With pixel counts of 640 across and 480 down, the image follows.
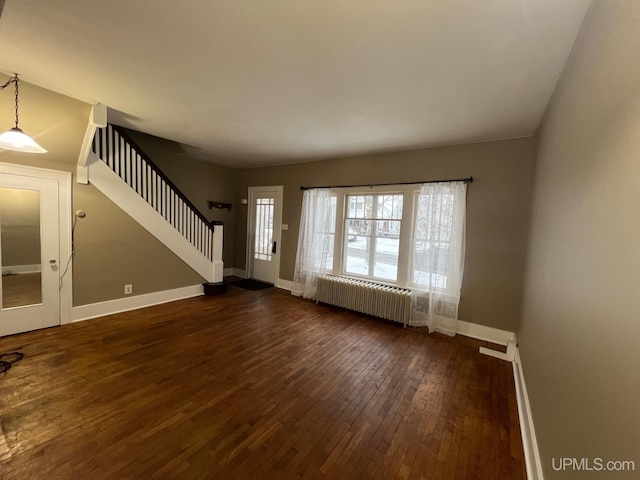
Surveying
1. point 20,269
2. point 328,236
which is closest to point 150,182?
point 20,269

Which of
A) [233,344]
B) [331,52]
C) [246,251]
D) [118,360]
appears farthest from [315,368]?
[246,251]

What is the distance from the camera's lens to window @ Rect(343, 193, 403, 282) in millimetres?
4109

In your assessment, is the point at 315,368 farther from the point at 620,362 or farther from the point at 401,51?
the point at 401,51

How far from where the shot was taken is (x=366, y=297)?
4.10m

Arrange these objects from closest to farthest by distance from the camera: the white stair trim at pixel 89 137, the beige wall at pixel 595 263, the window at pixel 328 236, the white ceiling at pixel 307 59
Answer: the beige wall at pixel 595 263 < the white ceiling at pixel 307 59 < the white stair trim at pixel 89 137 < the window at pixel 328 236

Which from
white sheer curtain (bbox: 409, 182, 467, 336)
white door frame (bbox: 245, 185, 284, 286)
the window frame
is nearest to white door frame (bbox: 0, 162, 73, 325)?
white door frame (bbox: 245, 185, 284, 286)

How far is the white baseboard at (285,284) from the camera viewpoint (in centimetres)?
541

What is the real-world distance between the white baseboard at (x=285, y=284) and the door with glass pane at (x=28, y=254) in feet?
11.3

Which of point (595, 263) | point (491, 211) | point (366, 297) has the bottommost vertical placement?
point (366, 297)

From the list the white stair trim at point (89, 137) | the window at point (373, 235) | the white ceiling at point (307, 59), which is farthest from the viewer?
the window at point (373, 235)

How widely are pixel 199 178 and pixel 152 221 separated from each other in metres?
1.79

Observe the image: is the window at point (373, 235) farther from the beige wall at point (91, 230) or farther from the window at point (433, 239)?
the beige wall at point (91, 230)

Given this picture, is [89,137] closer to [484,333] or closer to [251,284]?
[251,284]

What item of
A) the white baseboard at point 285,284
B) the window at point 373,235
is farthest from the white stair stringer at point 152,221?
the window at point 373,235
